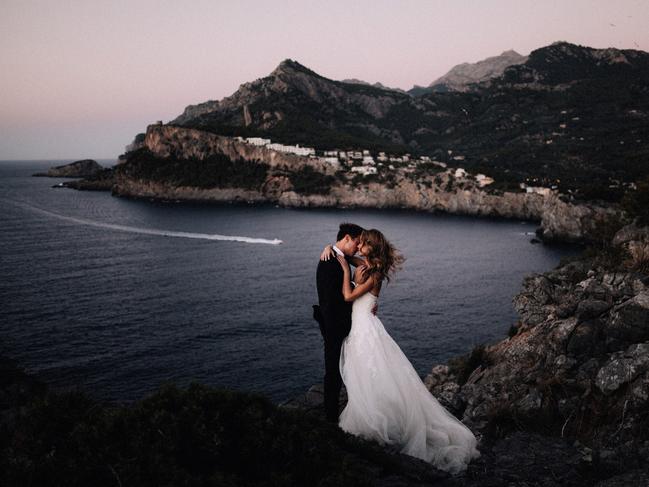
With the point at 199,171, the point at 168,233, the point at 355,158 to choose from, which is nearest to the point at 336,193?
the point at 355,158

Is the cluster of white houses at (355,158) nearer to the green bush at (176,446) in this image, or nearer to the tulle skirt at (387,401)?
the tulle skirt at (387,401)

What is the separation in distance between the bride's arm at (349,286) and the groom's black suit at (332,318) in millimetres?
92

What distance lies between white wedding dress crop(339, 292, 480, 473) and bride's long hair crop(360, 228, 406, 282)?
1.58ft

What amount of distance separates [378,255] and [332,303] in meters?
1.05

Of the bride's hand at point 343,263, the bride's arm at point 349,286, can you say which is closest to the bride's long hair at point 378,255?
the bride's arm at point 349,286

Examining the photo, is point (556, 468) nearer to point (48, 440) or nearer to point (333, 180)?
point (48, 440)

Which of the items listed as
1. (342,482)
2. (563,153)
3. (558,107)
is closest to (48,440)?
(342,482)

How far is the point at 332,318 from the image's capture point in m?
7.18

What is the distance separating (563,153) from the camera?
→ 149500 mm

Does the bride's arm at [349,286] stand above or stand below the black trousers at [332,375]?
above

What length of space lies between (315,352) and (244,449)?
2842 centimetres

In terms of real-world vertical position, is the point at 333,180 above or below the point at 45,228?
above

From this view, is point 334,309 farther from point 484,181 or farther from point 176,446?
point 484,181

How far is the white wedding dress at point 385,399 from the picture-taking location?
6953 millimetres
